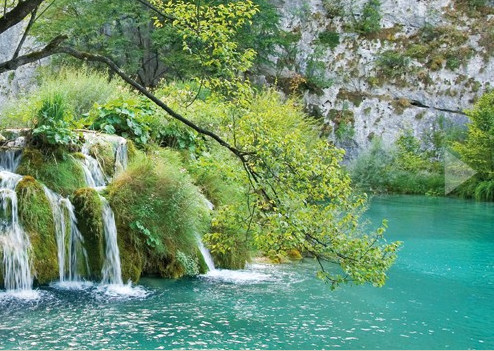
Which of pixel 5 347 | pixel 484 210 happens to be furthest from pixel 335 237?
pixel 484 210

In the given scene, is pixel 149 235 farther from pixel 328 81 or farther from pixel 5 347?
pixel 328 81

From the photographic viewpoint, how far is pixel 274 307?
795cm

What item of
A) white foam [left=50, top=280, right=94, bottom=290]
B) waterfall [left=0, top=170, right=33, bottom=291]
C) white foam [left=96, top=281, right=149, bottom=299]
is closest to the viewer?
waterfall [left=0, top=170, right=33, bottom=291]

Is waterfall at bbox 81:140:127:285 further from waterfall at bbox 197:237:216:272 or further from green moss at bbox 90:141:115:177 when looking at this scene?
waterfall at bbox 197:237:216:272

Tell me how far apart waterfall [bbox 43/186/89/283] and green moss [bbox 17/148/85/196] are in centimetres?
40

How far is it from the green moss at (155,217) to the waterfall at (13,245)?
1401mm

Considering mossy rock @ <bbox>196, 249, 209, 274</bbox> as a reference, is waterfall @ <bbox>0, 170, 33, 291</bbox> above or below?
above

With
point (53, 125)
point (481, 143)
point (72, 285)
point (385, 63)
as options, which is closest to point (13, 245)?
point (72, 285)

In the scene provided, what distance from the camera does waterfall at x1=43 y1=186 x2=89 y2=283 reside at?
28.3ft

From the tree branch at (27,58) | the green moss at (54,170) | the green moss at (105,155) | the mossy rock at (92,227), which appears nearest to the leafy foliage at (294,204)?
the tree branch at (27,58)

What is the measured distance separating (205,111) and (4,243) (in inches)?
234

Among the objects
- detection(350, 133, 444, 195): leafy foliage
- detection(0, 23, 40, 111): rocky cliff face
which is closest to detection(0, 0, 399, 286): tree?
detection(350, 133, 444, 195): leafy foliage

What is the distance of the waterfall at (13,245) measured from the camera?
26.4ft

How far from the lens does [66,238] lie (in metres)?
8.74
